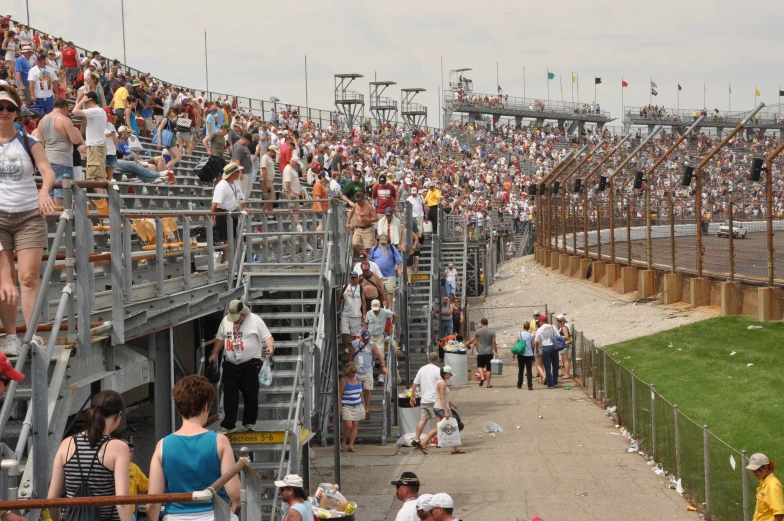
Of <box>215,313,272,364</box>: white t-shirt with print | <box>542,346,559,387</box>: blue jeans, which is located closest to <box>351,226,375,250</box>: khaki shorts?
<box>542,346,559,387</box>: blue jeans

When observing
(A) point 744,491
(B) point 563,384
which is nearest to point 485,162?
(B) point 563,384

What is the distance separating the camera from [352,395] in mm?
17266

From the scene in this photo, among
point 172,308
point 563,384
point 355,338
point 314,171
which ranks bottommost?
point 563,384

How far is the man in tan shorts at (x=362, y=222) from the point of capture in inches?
803

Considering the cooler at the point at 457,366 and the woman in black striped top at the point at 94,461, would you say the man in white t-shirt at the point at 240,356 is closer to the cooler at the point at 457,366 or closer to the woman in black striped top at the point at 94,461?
the woman in black striped top at the point at 94,461

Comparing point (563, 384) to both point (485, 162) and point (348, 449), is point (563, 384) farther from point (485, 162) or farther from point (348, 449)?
point (485, 162)

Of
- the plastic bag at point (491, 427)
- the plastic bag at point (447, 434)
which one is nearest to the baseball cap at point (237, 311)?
the plastic bag at point (447, 434)

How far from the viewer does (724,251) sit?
88.2 ft

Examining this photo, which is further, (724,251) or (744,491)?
(724,251)

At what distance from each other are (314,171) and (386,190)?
226 inches

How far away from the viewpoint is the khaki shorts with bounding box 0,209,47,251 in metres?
7.42

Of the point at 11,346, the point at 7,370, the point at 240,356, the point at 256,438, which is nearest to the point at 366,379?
the point at 256,438

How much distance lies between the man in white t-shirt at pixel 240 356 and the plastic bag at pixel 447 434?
6.55 m

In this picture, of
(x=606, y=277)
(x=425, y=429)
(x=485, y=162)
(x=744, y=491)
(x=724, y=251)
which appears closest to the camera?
(x=744, y=491)
